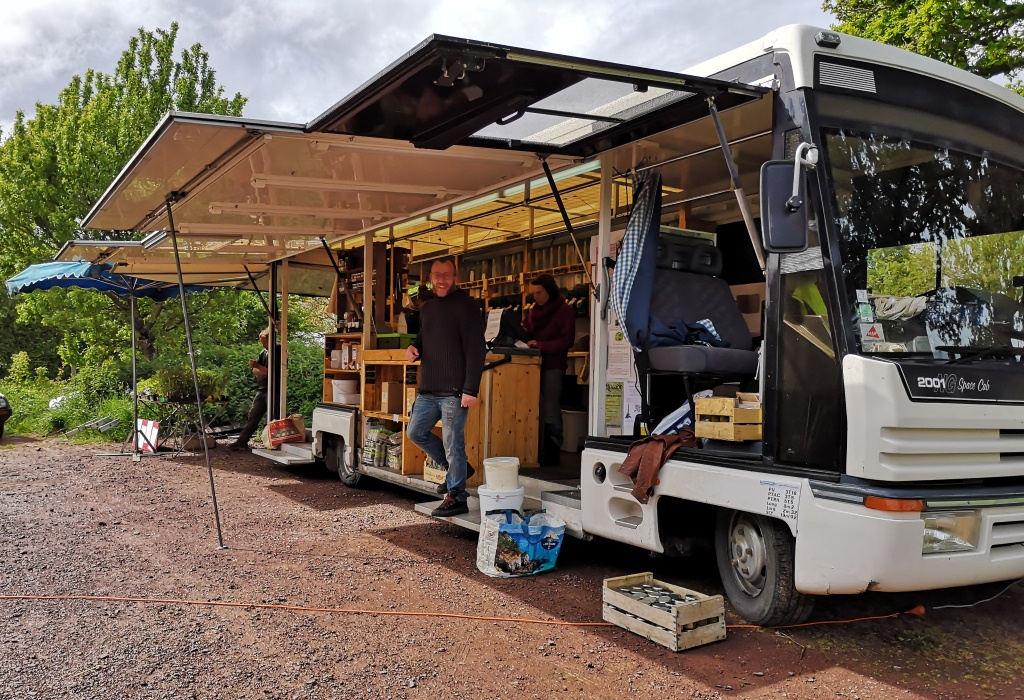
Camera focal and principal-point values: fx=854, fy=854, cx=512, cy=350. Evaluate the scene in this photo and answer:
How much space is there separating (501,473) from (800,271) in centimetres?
249

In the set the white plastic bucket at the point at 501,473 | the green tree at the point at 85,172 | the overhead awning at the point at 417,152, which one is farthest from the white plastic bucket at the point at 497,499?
the green tree at the point at 85,172

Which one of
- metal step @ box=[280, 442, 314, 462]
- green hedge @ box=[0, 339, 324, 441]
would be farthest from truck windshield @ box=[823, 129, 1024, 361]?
green hedge @ box=[0, 339, 324, 441]

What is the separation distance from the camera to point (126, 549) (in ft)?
20.2

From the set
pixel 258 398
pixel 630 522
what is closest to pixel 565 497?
pixel 630 522

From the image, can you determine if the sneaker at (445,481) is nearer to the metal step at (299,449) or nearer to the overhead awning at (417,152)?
the overhead awning at (417,152)

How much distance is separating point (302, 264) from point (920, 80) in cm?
851

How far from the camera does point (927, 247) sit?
169 inches

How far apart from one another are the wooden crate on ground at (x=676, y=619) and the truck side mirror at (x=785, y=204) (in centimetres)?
173

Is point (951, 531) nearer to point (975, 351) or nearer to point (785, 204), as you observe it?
point (975, 351)

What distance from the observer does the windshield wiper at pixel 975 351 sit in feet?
13.1

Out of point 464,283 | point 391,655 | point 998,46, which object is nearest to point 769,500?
point 391,655

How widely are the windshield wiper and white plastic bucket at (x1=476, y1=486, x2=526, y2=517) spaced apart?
9.22 feet

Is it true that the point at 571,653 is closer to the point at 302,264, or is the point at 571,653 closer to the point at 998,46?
the point at 302,264

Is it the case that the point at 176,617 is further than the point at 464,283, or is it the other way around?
the point at 464,283
